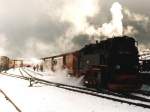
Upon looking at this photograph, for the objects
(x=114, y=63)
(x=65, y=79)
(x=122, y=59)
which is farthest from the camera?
(x=65, y=79)

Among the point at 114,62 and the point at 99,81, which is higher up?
the point at 114,62

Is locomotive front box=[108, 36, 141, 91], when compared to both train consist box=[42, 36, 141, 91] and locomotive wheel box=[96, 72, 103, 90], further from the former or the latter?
locomotive wheel box=[96, 72, 103, 90]

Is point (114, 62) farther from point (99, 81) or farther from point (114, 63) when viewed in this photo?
point (99, 81)

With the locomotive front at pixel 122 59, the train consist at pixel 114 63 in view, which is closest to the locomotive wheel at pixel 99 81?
the train consist at pixel 114 63

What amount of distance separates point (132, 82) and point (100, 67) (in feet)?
8.12

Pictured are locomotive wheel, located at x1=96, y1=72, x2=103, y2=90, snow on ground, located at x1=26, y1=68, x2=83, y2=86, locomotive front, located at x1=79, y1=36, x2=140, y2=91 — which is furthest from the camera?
snow on ground, located at x1=26, y1=68, x2=83, y2=86

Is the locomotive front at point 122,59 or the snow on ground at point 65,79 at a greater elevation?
the locomotive front at point 122,59

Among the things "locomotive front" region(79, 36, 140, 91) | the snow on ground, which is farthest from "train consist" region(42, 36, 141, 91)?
the snow on ground

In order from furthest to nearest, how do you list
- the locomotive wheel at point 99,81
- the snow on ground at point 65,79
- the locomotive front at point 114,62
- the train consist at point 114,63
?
the snow on ground at point 65,79, the locomotive wheel at point 99,81, the locomotive front at point 114,62, the train consist at point 114,63

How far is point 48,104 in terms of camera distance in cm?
1234

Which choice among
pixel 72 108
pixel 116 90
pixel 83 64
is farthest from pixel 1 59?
pixel 72 108

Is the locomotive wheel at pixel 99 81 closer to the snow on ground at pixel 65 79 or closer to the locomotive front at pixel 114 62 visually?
the locomotive front at pixel 114 62

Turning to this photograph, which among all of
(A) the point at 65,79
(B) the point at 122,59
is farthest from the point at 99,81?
(A) the point at 65,79

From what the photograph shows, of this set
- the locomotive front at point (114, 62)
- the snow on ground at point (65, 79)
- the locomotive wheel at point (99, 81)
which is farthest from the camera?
the snow on ground at point (65, 79)
